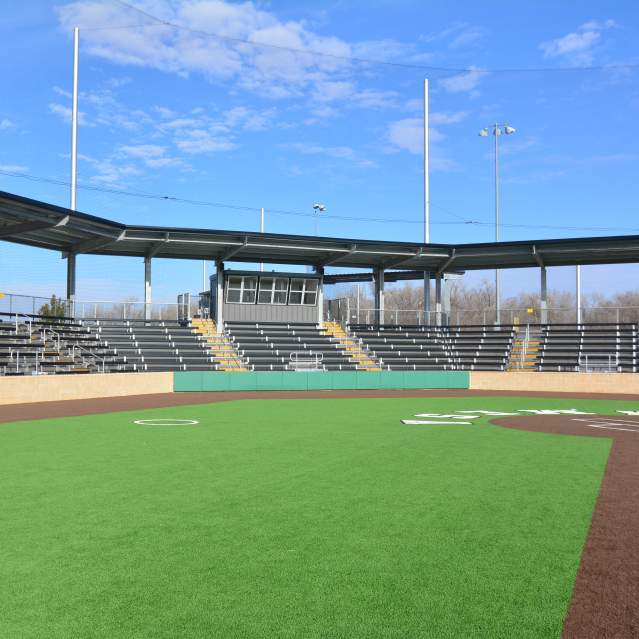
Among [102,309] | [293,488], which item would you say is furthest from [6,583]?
[102,309]

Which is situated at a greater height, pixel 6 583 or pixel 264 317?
pixel 264 317

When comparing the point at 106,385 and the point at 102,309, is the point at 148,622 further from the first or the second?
the point at 102,309

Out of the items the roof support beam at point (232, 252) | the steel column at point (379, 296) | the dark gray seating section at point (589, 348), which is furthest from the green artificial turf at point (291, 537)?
the steel column at point (379, 296)

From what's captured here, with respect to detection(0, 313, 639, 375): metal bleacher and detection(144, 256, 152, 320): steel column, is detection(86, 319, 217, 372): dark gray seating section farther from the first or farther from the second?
detection(144, 256, 152, 320): steel column

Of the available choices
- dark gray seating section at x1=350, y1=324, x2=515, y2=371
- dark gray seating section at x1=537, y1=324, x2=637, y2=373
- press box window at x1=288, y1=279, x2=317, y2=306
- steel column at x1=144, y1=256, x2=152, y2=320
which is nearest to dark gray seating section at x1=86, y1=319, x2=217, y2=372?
steel column at x1=144, y1=256, x2=152, y2=320

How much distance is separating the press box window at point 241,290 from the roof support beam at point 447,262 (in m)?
12.9

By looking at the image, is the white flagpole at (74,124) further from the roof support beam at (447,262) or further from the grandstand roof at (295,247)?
the roof support beam at (447,262)

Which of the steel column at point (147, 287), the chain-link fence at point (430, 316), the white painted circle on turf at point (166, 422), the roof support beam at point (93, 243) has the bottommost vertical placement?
the white painted circle on turf at point (166, 422)

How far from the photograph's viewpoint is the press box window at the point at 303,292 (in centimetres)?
4385

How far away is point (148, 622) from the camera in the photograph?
4.64 m

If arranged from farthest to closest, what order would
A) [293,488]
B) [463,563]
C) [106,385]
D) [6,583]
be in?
[106,385]
[293,488]
[463,563]
[6,583]

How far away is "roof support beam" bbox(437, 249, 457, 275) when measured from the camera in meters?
42.9

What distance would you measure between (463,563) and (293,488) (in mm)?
3666

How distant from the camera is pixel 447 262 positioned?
44.9m
